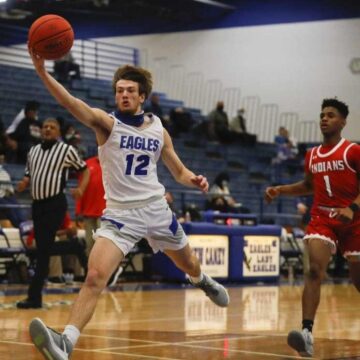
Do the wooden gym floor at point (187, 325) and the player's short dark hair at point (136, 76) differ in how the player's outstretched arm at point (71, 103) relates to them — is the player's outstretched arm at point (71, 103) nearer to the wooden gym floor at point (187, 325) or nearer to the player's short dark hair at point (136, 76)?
the player's short dark hair at point (136, 76)

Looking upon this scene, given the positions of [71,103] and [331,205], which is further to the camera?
[331,205]

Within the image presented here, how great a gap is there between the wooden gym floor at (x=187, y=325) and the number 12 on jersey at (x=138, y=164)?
4.27ft

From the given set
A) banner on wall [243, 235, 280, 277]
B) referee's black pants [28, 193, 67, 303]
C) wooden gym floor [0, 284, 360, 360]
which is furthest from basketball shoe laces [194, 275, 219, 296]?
banner on wall [243, 235, 280, 277]

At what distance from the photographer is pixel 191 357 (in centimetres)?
679

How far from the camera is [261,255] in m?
16.7

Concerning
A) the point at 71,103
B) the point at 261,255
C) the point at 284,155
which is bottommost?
the point at 261,255

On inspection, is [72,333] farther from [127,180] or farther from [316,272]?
[316,272]

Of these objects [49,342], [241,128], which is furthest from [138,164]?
[241,128]

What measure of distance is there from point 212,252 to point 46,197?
18.7 ft

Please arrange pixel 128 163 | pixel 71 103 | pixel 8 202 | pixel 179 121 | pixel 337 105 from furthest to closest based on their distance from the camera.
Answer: pixel 179 121, pixel 8 202, pixel 337 105, pixel 128 163, pixel 71 103

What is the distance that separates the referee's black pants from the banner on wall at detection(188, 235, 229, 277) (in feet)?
16.6

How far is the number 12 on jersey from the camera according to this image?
6383 mm

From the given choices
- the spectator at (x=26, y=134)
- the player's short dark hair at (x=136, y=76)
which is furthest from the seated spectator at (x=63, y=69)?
the player's short dark hair at (x=136, y=76)

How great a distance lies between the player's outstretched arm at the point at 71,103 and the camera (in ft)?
19.3
